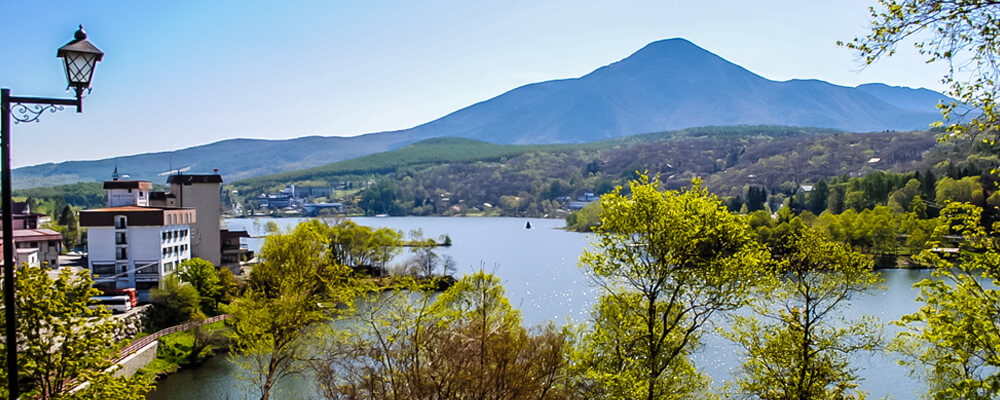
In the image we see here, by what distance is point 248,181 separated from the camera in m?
166

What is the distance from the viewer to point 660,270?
8867 mm

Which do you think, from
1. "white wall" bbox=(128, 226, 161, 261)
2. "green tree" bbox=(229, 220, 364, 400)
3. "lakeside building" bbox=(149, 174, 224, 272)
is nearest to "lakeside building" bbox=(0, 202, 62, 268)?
"white wall" bbox=(128, 226, 161, 261)

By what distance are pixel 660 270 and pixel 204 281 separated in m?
24.1

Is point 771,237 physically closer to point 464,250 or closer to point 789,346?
point 464,250

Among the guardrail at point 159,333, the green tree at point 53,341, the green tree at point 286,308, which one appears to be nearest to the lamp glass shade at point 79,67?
the green tree at point 53,341

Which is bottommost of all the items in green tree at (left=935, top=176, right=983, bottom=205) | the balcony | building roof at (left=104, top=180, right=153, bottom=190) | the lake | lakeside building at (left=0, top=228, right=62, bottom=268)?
the lake

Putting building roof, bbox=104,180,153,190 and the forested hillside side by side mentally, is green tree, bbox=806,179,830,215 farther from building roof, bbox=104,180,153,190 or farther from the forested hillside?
building roof, bbox=104,180,153,190

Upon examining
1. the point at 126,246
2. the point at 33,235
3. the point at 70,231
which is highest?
the point at 33,235

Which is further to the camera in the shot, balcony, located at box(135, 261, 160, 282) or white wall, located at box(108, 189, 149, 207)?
white wall, located at box(108, 189, 149, 207)

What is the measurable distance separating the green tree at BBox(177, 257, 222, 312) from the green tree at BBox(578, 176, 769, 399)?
2264 cm

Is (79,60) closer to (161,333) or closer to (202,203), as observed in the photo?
(161,333)

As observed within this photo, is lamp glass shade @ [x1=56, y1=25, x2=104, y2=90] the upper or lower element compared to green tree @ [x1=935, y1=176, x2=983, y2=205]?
upper

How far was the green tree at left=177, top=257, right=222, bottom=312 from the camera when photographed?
28106mm

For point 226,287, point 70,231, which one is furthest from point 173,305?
point 70,231
